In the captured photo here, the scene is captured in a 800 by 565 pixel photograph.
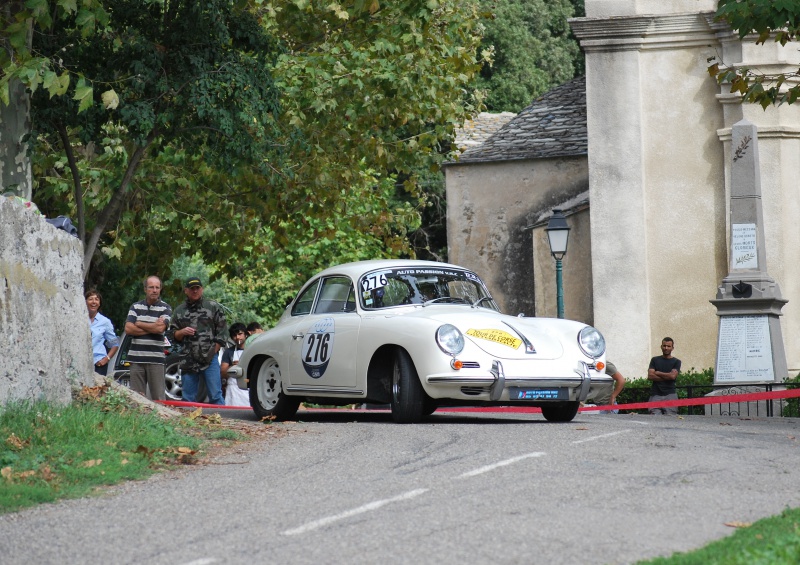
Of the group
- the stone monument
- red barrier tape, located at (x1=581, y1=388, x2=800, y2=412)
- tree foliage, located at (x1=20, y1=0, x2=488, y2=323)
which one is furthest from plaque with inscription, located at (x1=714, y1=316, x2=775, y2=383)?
tree foliage, located at (x1=20, y1=0, x2=488, y2=323)

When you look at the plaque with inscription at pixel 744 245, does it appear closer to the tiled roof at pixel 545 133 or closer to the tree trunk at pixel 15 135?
the tree trunk at pixel 15 135

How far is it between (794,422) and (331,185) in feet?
28.1

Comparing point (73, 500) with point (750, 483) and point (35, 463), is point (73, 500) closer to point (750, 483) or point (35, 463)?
point (35, 463)

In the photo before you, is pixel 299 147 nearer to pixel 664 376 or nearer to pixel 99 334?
pixel 99 334

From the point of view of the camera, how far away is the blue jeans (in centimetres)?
1634

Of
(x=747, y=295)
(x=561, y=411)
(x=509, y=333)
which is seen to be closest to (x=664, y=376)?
(x=747, y=295)

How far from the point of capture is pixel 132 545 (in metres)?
6.38

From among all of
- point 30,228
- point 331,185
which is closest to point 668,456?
point 30,228

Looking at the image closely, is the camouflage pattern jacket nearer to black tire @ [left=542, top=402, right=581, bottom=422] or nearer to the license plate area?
black tire @ [left=542, top=402, right=581, bottom=422]

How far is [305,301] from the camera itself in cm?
1396

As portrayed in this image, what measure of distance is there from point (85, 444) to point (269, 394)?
176 inches

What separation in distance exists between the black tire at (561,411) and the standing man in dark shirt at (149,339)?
4837 millimetres

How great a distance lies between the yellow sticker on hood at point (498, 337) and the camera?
39.5 feet

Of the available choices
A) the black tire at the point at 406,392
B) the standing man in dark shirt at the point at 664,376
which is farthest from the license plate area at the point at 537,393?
the standing man in dark shirt at the point at 664,376
